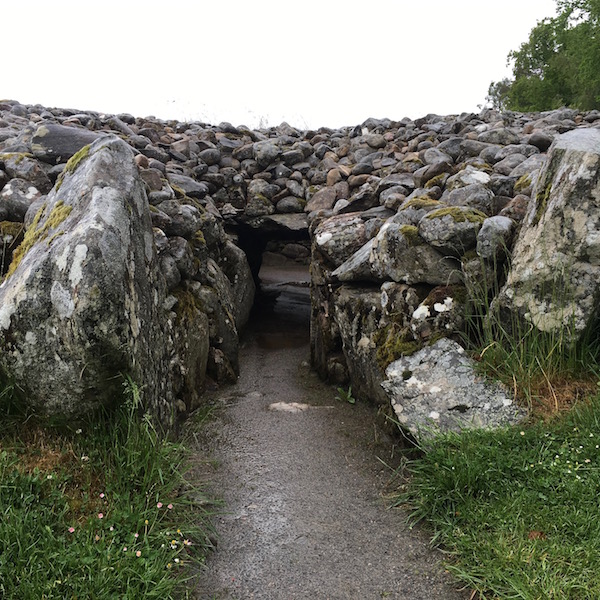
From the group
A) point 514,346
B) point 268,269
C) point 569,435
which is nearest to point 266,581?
point 569,435

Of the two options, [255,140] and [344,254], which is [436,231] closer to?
[344,254]

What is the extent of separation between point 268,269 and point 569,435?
13.8 metres

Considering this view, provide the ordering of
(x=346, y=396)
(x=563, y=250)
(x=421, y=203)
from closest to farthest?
(x=563, y=250)
(x=421, y=203)
(x=346, y=396)

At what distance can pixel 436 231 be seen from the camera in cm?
505

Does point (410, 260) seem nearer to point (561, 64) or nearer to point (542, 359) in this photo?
point (542, 359)

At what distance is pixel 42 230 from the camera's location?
4.47 m

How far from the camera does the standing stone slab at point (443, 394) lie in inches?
166

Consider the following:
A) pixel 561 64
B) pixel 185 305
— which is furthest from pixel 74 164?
pixel 561 64

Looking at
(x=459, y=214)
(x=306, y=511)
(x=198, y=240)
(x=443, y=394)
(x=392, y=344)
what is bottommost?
(x=306, y=511)

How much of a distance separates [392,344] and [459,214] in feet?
4.51

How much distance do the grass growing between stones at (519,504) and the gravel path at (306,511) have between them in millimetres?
217

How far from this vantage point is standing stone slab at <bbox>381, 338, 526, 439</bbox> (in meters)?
4.21

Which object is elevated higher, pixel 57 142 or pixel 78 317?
pixel 57 142

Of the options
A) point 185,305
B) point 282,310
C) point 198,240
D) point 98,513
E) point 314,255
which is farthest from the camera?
point 282,310
